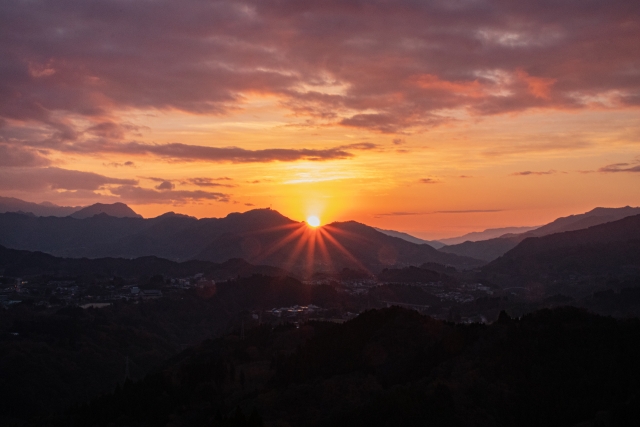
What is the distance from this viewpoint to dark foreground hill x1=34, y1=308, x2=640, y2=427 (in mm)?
53688

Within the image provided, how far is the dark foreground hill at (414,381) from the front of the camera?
5369cm

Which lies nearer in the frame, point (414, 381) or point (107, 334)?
point (414, 381)

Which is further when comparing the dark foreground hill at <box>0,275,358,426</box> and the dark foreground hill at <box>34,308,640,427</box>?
the dark foreground hill at <box>0,275,358,426</box>

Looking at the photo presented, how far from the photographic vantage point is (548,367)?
59.3 m

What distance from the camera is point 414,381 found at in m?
62.6

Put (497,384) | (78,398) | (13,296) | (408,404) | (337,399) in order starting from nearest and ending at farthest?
1. (408,404)
2. (497,384)
3. (337,399)
4. (78,398)
5. (13,296)

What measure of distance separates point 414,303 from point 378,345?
10353cm

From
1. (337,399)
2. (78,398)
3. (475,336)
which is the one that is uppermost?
(475,336)

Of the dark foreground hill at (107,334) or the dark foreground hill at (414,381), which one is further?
the dark foreground hill at (107,334)

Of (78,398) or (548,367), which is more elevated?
(548,367)

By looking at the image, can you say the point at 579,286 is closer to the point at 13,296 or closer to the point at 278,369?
the point at 278,369

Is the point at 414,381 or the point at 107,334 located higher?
the point at 414,381

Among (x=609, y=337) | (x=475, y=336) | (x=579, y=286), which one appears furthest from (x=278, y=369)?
(x=579, y=286)

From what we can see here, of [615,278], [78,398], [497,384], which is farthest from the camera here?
[615,278]
